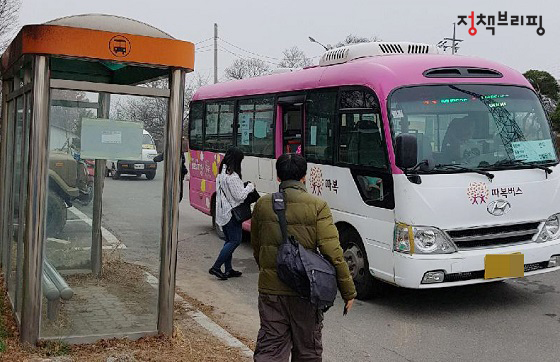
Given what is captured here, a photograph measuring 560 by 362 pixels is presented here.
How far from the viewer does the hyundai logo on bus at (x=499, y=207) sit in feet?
21.3

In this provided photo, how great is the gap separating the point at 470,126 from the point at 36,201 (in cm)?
437

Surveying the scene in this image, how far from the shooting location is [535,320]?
21.4 ft

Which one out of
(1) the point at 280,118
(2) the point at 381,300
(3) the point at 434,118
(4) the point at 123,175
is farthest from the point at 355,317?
(1) the point at 280,118

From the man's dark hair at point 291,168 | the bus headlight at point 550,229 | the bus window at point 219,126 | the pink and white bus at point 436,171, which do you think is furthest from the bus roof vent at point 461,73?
the bus window at point 219,126

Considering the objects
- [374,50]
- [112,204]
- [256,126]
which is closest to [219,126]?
[256,126]

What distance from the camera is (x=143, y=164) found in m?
5.47

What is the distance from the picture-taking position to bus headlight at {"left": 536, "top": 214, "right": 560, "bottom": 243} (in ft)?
22.5

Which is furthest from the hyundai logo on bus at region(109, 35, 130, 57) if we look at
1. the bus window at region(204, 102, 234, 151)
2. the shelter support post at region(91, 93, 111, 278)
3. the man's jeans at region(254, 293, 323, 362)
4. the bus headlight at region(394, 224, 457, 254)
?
the bus window at region(204, 102, 234, 151)

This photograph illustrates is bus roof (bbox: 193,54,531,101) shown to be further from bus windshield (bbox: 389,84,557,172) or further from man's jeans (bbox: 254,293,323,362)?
man's jeans (bbox: 254,293,323,362)

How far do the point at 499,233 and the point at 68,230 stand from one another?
13.9ft

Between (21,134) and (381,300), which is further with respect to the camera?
(381,300)

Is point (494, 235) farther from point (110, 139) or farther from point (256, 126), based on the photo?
point (256, 126)

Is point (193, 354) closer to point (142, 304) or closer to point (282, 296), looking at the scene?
point (142, 304)

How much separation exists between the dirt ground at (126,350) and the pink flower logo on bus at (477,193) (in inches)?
113
